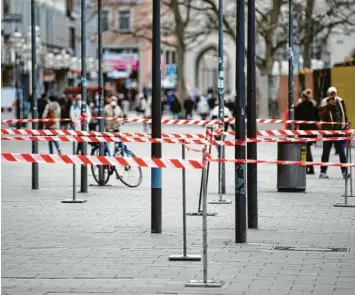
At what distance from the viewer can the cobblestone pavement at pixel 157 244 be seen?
11.2m

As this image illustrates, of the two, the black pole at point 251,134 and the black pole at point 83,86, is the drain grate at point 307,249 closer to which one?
the black pole at point 251,134

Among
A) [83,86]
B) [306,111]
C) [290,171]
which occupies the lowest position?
[290,171]

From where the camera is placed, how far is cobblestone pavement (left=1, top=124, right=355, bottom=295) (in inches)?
441

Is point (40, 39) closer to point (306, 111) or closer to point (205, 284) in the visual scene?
point (306, 111)

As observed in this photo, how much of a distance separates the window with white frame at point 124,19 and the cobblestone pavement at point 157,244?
8233 cm

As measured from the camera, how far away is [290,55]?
2388cm

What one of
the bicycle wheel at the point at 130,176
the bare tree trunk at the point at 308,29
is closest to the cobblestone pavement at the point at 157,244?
the bicycle wheel at the point at 130,176

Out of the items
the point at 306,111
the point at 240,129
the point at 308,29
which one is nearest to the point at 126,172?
the point at 306,111

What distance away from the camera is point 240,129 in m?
14.2

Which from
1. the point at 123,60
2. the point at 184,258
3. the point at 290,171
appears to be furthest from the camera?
the point at 123,60

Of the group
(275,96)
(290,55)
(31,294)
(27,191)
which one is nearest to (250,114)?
(31,294)

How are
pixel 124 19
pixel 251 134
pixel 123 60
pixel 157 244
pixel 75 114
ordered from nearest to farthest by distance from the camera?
pixel 157 244
pixel 251 134
pixel 75 114
pixel 124 19
pixel 123 60

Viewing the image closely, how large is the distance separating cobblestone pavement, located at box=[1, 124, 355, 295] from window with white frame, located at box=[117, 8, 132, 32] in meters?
82.3

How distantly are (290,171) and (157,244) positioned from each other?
23.7 feet
